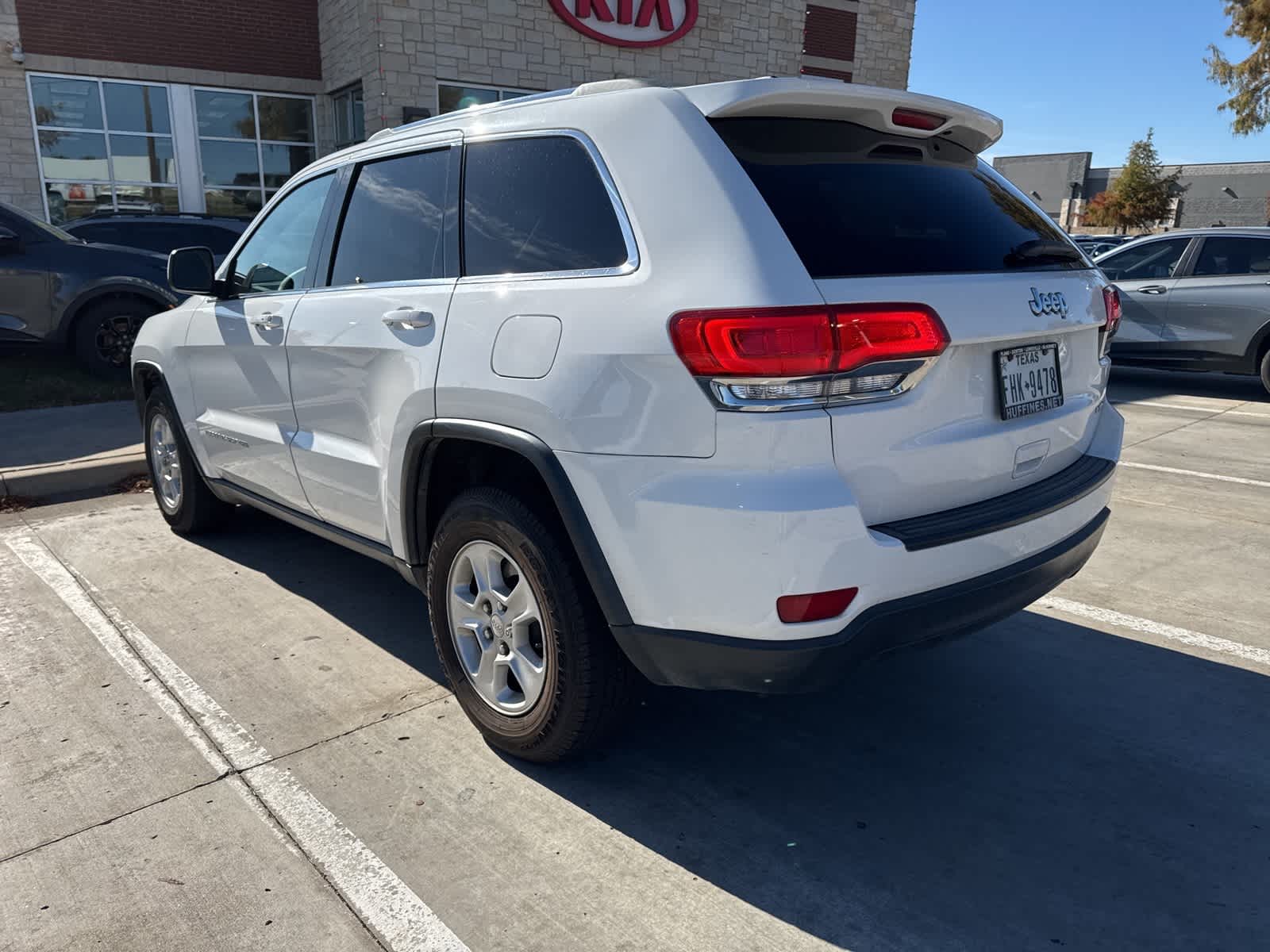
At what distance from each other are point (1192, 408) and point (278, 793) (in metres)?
9.27

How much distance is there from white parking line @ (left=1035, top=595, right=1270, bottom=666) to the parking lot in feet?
0.07

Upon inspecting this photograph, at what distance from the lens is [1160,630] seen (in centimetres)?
396

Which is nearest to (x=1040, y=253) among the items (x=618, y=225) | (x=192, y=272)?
(x=618, y=225)

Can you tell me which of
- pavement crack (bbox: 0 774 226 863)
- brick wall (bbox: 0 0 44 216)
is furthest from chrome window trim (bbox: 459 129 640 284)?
brick wall (bbox: 0 0 44 216)

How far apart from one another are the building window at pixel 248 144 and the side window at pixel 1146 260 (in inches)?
528

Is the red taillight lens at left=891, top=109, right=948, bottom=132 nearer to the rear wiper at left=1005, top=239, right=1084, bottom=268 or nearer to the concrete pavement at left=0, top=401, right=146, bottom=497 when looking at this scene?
the rear wiper at left=1005, top=239, right=1084, bottom=268

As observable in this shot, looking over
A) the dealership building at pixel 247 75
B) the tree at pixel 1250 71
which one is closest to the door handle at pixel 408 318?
the dealership building at pixel 247 75

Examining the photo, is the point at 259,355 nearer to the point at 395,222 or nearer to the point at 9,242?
the point at 395,222

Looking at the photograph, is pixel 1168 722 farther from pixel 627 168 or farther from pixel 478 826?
pixel 627 168

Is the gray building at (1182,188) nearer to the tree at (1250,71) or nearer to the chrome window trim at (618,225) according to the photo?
the tree at (1250,71)

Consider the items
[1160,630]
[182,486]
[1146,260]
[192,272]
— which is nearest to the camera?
[1160,630]

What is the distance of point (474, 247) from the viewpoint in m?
2.96

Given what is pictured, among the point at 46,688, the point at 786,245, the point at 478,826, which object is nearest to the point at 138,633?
the point at 46,688

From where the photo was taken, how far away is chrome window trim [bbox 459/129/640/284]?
2.45m
